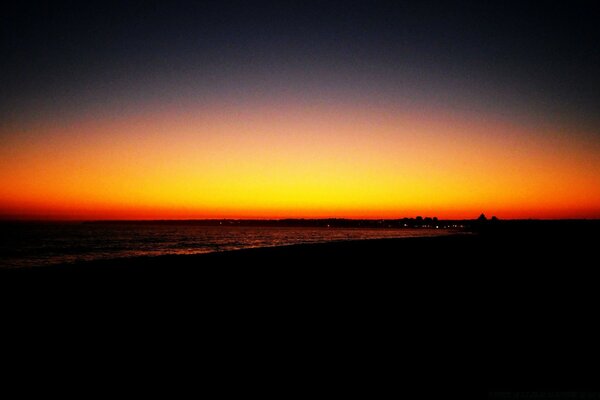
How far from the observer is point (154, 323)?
7020 millimetres

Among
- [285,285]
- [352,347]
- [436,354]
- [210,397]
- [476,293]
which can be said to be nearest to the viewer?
[210,397]

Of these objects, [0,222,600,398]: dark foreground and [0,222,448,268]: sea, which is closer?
[0,222,600,398]: dark foreground

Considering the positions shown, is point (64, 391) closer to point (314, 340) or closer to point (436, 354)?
point (314, 340)

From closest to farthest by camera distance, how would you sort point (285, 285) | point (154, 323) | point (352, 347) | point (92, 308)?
point (352, 347)
point (154, 323)
point (92, 308)
point (285, 285)

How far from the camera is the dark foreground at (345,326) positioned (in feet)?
15.2

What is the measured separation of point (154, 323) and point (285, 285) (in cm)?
431

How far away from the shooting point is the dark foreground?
464cm

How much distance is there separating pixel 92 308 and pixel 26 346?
2307 millimetres

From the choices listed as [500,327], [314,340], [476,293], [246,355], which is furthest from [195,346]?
[476,293]

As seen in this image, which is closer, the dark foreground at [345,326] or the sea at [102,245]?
the dark foreground at [345,326]

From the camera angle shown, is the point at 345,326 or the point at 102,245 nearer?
the point at 345,326

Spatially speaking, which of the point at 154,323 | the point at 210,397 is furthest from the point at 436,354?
the point at 154,323

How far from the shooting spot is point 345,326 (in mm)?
6633

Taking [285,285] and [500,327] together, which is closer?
[500,327]
